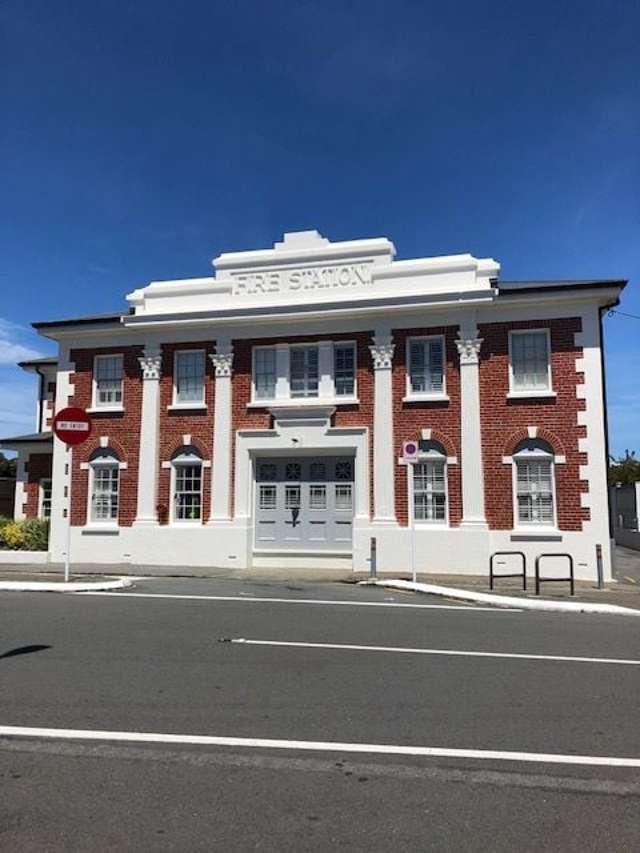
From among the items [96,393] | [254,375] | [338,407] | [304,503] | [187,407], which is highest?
[254,375]

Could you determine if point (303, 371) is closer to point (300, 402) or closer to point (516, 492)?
point (300, 402)

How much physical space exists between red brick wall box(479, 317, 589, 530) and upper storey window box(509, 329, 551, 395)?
15 cm

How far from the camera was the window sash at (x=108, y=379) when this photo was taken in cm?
2056

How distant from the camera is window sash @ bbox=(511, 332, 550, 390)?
17.8 metres

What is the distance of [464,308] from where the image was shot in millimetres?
17953

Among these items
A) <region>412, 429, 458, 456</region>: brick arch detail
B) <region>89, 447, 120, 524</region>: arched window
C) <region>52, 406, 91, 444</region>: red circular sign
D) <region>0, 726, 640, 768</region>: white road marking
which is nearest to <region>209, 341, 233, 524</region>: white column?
<region>89, 447, 120, 524</region>: arched window

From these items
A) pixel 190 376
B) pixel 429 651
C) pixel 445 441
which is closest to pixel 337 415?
pixel 445 441

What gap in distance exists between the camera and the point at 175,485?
19656mm

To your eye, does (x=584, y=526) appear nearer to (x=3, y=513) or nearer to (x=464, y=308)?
(x=464, y=308)

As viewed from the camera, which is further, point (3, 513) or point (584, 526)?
point (3, 513)

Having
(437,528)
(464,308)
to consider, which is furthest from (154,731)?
(464,308)

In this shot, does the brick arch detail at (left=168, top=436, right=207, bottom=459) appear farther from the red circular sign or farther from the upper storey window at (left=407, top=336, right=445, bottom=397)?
the upper storey window at (left=407, top=336, right=445, bottom=397)

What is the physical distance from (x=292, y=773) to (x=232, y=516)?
14.5 m

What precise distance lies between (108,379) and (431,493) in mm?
9146
